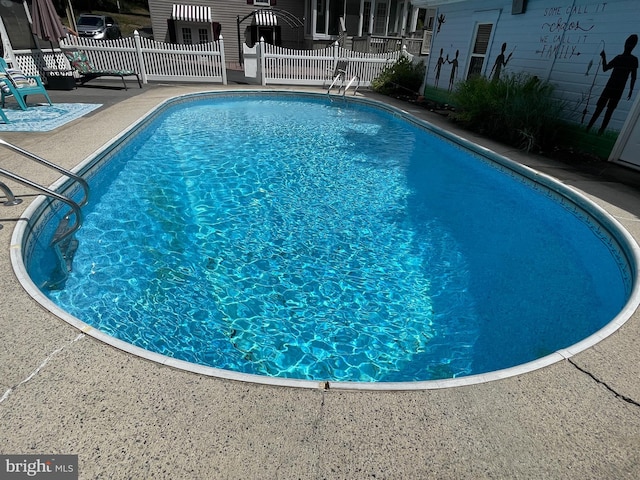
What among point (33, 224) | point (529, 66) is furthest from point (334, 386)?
point (529, 66)

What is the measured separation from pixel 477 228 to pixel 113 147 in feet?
21.7

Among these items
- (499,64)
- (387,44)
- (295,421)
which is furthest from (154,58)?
(295,421)

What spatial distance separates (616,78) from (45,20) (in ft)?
45.0

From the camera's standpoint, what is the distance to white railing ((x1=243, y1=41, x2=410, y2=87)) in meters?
14.8

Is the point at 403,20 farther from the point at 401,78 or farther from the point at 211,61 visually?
the point at 211,61

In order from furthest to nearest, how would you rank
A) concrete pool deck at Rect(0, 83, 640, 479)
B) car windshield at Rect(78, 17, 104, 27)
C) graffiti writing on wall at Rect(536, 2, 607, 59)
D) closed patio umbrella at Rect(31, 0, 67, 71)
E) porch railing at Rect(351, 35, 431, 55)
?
car windshield at Rect(78, 17, 104, 27)
porch railing at Rect(351, 35, 431, 55)
closed patio umbrella at Rect(31, 0, 67, 71)
graffiti writing on wall at Rect(536, 2, 607, 59)
concrete pool deck at Rect(0, 83, 640, 479)

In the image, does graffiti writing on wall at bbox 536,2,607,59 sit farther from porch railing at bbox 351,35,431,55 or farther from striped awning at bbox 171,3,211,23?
striped awning at bbox 171,3,211,23

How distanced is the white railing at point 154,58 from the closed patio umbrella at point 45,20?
9.01 ft

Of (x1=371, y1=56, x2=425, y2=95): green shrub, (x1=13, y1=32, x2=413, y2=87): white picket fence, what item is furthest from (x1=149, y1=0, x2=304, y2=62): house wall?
(x1=371, y1=56, x2=425, y2=95): green shrub

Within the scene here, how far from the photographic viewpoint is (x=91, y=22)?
2134cm

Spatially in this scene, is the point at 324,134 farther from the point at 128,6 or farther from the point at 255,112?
the point at 128,6

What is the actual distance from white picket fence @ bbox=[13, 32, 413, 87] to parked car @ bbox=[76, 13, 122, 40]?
29.2 ft

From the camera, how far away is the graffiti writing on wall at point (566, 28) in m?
7.45

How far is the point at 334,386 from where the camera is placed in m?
2.25
